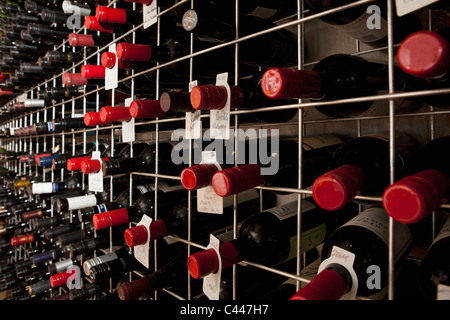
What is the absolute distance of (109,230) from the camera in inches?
34.2

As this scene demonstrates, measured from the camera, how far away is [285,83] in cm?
34

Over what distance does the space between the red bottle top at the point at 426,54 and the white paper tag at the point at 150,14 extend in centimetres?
51

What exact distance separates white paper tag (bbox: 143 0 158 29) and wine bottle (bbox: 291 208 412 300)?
1.73 ft

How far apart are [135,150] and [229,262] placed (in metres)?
0.48

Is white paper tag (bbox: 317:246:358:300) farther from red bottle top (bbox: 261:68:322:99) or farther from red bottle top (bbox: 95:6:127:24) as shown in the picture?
red bottle top (bbox: 95:6:127:24)

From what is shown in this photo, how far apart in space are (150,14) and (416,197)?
0.59 m

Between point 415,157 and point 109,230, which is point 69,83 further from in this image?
point 415,157

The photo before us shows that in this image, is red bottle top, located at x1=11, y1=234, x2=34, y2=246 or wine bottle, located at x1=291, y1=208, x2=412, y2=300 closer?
wine bottle, located at x1=291, y1=208, x2=412, y2=300

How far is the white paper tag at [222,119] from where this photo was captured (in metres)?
0.47

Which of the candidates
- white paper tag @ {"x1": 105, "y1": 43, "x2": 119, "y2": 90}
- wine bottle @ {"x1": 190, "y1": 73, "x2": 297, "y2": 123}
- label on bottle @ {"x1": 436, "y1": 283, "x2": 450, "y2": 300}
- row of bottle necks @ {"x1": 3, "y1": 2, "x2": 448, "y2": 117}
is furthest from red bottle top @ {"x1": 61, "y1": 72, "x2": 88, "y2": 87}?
label on bottle @ {"x1": 436, "y1": 283, "x2": 450, "y2": 300}

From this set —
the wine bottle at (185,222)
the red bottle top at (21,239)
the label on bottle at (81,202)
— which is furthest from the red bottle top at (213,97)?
the red bottle top at (21,239)

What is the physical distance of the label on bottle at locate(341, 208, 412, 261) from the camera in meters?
0.39

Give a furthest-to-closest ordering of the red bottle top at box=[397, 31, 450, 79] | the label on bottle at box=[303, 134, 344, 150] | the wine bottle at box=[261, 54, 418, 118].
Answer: the label on bottle at box=[303, 134, 344, 150], the wine bottle at box=[261, 54, 418, 118], the red bottle top at box=[397, 31, 450, 79]
